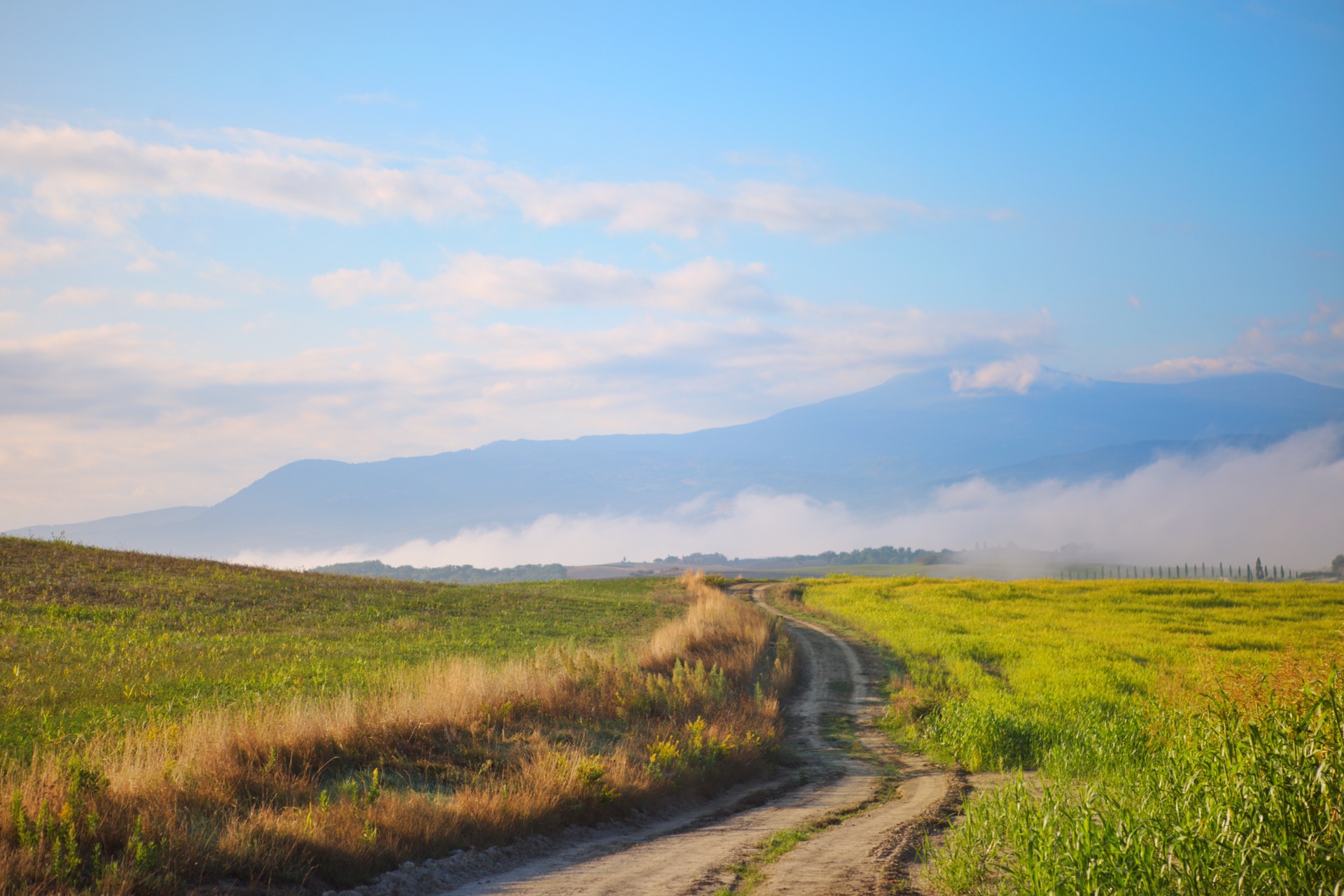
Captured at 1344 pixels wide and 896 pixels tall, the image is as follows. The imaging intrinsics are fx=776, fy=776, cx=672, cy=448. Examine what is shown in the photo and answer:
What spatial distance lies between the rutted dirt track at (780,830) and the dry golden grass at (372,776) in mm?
710

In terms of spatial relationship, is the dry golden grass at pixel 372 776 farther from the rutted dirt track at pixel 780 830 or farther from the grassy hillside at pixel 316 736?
the rutted dirt track at pixel 780 830

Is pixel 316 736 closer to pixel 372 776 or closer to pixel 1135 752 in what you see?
pixel 372 776

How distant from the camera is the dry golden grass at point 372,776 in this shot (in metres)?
6.28

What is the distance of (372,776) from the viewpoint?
9.27 metres

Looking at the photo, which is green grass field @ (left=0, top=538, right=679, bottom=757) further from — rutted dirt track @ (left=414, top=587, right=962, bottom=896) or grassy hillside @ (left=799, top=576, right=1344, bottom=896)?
grassy hillside @ (left=799, top=576, right=1344, bottom=896)

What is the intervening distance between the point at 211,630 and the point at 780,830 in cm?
2069

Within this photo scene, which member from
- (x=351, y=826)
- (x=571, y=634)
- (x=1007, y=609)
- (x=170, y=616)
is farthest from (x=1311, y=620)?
(x=170, y=616)

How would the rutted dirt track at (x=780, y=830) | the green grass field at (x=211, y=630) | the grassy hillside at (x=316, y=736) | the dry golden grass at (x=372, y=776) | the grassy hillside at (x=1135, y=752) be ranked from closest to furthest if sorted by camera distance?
the grassy hillside at (x=1135, y=752), the dry golden grass at (x=372, y=776), the grassy hillside at (x=316, y=736), the rutted dirt track at (x=780, y=830), the green grass field at (x=211, y=630)

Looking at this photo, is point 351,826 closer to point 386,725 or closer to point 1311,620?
point 386,725

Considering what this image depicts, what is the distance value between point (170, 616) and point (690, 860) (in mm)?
23473

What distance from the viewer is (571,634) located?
28.3 metres

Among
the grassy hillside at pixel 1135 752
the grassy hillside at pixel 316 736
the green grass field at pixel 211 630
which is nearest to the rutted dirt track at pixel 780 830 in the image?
the grassy hillside at pixel 316 736

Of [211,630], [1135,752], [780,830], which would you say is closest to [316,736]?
[780,830]

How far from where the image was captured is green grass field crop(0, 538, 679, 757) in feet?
44.8
